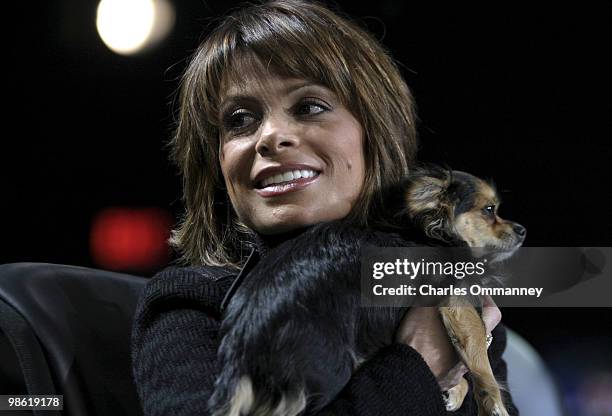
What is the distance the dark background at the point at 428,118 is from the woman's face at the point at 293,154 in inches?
13.5

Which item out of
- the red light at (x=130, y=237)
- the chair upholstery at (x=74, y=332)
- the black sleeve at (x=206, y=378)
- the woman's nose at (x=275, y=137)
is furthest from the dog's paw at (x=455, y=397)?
the red light at (x=130, y=237)

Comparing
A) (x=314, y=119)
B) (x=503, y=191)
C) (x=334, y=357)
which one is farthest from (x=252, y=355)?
(x=503, y=191)

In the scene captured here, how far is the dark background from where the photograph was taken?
129 centimetres

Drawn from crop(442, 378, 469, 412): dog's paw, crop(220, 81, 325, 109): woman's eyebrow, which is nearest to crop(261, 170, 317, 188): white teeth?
crop(220, 81, 325, 109): woman's eyebrow

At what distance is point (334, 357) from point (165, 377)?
21 cm

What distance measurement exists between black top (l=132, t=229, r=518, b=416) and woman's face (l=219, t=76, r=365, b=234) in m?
0.06

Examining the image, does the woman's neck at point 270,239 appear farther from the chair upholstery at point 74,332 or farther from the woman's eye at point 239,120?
the chair upholstery at point 74,332

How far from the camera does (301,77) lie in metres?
1.02

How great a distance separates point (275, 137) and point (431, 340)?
1.09 ft

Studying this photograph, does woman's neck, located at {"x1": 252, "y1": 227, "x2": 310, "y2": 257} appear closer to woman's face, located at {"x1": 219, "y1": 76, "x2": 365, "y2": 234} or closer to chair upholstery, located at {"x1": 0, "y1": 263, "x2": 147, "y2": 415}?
woman's face, located at {"x1": 219, "y1": 76, "x2": 365, "y2": 234}

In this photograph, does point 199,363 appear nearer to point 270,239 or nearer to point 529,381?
point 270,239

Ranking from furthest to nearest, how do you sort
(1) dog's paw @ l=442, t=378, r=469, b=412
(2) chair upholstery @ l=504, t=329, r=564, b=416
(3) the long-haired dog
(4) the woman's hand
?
(2) chair upholstery @ l=504, t=329, r=564, b=416
(1) dog's paw @ l=442, t=378, r=469, b=412
(4) the woman's hand
(3) the long-haired dog

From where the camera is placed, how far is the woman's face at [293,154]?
0.99 meters

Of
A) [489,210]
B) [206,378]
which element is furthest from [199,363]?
[489,210]
